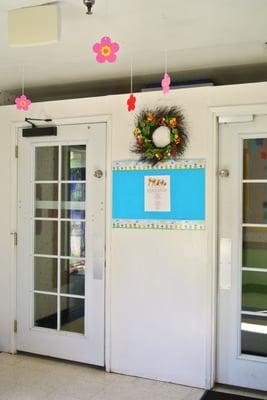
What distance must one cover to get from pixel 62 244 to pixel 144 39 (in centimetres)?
183

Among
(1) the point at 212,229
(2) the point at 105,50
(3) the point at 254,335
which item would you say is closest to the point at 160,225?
(1) the point at 212,229

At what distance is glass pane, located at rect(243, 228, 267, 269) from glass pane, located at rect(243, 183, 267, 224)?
8cm

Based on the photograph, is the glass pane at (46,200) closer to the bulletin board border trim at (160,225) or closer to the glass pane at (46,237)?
the glass pane at (46,237)

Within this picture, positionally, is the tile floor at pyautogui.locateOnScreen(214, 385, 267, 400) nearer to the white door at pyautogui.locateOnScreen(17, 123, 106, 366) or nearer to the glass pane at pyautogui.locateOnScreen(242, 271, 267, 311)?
the glass pane at pyautogui.locateOnScreen(242, 271, 267, 311)

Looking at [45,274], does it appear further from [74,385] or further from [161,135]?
[161,135]

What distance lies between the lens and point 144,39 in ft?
8.96

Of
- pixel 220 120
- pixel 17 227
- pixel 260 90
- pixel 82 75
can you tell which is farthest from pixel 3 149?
pixel 260 90

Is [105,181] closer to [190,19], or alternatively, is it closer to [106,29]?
[106,29]

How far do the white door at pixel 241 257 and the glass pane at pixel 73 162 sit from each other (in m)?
1.15

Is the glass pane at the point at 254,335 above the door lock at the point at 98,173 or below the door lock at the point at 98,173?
below

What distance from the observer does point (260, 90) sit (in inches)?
118

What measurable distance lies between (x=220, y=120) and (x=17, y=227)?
78.4 inches

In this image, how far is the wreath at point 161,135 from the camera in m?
3.14

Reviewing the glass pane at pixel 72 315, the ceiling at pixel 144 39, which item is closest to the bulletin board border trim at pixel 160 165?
the ceiling at pixel 144 39
